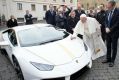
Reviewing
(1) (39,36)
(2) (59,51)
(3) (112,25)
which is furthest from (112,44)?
(1) (39,36)

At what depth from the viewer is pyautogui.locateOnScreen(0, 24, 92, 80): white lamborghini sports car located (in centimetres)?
482

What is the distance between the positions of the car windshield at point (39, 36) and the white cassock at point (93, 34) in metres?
0.71

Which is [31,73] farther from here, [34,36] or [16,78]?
[34,36]

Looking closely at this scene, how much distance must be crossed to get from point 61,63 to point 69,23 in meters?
4.03

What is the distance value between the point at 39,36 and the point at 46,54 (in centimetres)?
116

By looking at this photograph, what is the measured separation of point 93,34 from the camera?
726cm

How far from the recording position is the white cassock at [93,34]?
7.15 metres

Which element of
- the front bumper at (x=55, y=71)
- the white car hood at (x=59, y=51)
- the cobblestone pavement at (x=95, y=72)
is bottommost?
the cobblestone pavement at (x=95, y=72)

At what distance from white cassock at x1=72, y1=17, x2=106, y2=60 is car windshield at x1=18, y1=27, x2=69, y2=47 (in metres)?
0.71

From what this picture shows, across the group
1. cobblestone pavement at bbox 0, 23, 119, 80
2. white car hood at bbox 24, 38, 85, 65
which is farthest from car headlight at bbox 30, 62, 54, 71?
cobblestone pavement at bbox 0, 23, 119, 80

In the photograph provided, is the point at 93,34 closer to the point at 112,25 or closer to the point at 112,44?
the point at 112,44

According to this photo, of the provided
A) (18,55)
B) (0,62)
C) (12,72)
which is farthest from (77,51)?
(0,62)

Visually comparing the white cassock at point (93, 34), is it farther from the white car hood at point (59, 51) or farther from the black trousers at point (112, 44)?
the white car hood at point (59, 51)

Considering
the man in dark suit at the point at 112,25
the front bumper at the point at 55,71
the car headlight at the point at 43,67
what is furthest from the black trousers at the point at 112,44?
the car headlight at the point at 43,67
